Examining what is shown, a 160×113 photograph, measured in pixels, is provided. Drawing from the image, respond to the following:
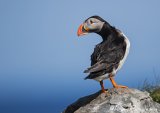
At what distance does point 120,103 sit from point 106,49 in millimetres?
1448

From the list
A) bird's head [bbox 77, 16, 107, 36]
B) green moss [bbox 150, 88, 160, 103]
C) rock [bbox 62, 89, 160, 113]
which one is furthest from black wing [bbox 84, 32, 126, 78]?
green moss [bbox 150, 88, 160, 103]

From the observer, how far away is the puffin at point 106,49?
11844mm

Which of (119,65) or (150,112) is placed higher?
(119,65)

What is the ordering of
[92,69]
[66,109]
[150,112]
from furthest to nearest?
[66,109]
[150,112]
[92,69]

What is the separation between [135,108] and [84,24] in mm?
2568

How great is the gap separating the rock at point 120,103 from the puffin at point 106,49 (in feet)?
1.01

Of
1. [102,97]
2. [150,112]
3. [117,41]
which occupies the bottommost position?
[150,112]

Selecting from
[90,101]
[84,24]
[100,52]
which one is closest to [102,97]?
[90,101]

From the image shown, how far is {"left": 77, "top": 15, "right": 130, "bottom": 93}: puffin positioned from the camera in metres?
11.8

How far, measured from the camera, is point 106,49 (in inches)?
479

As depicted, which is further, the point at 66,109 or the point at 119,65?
the point at 66,109

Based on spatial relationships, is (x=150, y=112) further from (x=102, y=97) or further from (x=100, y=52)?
(x=100, y=52)

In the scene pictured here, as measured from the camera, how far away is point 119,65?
39.6 feet

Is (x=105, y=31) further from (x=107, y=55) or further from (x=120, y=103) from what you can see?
(x=120, y=103)
